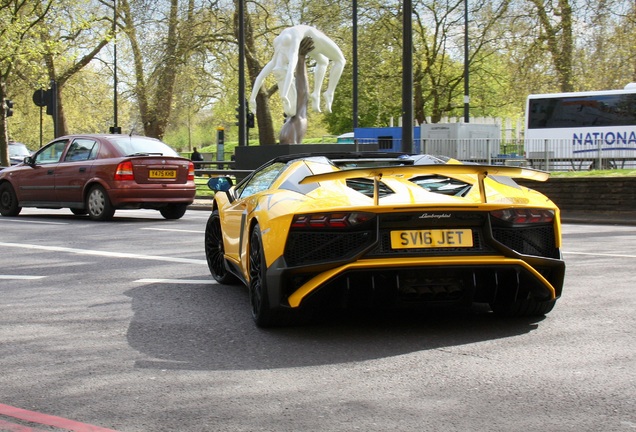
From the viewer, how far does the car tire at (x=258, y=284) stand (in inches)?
235

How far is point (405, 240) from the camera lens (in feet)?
18.6

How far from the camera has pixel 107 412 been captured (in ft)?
13.7

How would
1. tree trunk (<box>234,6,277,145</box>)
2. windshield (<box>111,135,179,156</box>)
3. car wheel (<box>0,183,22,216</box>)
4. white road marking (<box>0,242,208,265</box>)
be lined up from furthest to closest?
tree trunk (<box>234,6,277,145</box>) → car wheel (<box>0,183,22,216</box>) → windshield (<box>111,135,179,156</box>) → white road marking (<box>0,242,208,265</box>)

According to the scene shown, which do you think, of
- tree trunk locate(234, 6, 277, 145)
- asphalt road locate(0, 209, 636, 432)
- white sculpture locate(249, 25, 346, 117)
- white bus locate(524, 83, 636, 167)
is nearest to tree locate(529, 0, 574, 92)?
white bus locate(524, 83, 636, 167)

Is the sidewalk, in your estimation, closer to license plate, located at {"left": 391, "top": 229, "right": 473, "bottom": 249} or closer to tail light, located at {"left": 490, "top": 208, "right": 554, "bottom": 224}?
tail light, located at {"left": 490, "top": 208, "right": 554, "bottom": 224}

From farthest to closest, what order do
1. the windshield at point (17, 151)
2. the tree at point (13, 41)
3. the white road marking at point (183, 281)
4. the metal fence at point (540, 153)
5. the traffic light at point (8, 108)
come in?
the windshield at point (17, 151)
the traffic light at point (8, 108)
the tree at point (13, 41)
the metal fence at point (540, 153)
the white road marking at point (183, 281)

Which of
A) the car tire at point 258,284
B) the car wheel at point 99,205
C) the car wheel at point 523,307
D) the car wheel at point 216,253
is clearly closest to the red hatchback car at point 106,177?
the car wheel at point 99,205

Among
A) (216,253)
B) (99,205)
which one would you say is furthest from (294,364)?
(99,205)

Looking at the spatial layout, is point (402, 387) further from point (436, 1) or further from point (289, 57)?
point (436, 1)

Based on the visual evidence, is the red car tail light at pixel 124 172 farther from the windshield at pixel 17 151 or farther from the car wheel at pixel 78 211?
the windshield at pixel 17 151

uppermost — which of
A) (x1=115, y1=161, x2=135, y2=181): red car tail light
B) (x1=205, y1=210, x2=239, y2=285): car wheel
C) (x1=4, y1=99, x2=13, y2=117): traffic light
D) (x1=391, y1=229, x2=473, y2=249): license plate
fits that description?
(x1=4, y1=99, x2=13, y2=117): traffic light

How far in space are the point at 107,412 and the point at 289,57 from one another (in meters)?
19.7

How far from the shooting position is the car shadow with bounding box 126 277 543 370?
5.28 meters

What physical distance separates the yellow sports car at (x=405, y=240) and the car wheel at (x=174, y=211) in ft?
36.5
